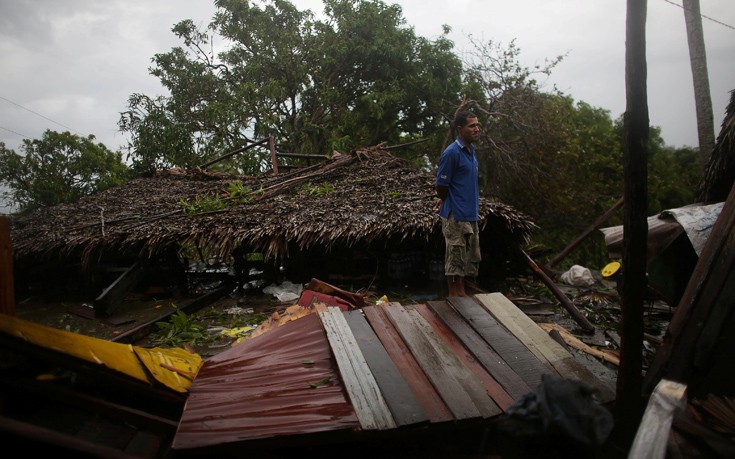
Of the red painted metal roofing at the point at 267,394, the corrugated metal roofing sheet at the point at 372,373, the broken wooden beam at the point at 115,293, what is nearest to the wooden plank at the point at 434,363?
the corrugated metal roofing sheet at the point at 372,373

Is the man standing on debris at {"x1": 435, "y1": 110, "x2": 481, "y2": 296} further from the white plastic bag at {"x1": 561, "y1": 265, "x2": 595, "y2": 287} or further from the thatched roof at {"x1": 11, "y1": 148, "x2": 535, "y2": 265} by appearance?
the white plastic bag at {"x1": 561, "y1": 265, "x2": 595, "y2": 287}

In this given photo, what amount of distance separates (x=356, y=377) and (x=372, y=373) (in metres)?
0.11

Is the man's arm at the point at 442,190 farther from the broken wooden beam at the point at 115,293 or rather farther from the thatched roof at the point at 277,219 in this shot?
the broken wooden beam at the point at 115,293

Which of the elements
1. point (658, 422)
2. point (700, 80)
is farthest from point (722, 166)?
point (700, 80)

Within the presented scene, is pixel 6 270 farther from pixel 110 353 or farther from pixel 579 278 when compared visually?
pixel 579 278

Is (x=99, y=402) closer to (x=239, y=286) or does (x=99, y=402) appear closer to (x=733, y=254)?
(x=733, y=254)

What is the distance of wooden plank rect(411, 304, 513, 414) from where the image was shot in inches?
90.5

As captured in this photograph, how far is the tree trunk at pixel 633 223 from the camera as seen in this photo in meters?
2.03

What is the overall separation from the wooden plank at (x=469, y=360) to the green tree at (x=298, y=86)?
1052 cm

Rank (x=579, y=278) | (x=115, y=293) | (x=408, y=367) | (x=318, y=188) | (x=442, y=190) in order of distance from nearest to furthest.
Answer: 1. (x=408, y=367)
2. (x=442, y=190)
3. (x=115, y=293)
4. (x=579, y=278)
5. (x=318, y=188)

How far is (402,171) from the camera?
26.6 feet

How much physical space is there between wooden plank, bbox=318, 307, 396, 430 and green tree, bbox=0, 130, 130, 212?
52.7 feet

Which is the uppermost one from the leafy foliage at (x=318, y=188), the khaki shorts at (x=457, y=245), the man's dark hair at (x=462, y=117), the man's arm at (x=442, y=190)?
the man's dark hair at (x=462, y=117)

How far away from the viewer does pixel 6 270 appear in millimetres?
1817
